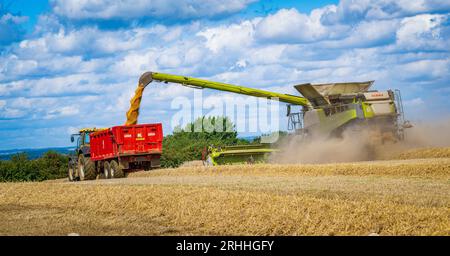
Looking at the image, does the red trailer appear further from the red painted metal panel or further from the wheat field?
the wheat field

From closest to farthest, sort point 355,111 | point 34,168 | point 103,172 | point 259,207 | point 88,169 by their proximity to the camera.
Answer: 1. point 259,207
2. point 355,111
3. point 88,169
4. point 103,172
5. point 34,168

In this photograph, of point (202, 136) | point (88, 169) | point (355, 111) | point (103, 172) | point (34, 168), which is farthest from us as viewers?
point (202, 136)

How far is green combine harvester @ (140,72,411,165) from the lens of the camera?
A: 25.5m

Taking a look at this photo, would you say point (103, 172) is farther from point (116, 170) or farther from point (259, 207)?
point (259, 207)

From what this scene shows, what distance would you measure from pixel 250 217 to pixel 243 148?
1773cm

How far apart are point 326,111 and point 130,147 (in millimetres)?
7993

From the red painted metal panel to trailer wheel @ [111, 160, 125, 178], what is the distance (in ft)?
1.04

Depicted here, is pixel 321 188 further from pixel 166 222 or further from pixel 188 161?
pixel 188 161

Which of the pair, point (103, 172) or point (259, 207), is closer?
point (259, 207)

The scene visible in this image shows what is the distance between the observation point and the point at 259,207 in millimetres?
12195

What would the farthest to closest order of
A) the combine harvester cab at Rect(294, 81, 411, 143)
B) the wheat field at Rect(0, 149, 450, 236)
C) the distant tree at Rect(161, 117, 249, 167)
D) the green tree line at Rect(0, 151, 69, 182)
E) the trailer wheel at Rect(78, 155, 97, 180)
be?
the distant tree at Rect(161, 117, 249, 167), the green tree line at Rect(0, 151, 69, 182), the trailer wheel at Rect(78, 155, 97, 180), the combine harvester cab at Rect(294, 81, 411, 143), the wheat field at Rect(0, 149, 450, 236)

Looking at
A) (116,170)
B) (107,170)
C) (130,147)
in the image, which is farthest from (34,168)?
(130,147)

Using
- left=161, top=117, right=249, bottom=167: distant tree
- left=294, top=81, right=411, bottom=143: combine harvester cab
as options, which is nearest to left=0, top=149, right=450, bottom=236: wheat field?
left=294, top=81, right=411, bottom=143: combine harvester cab
